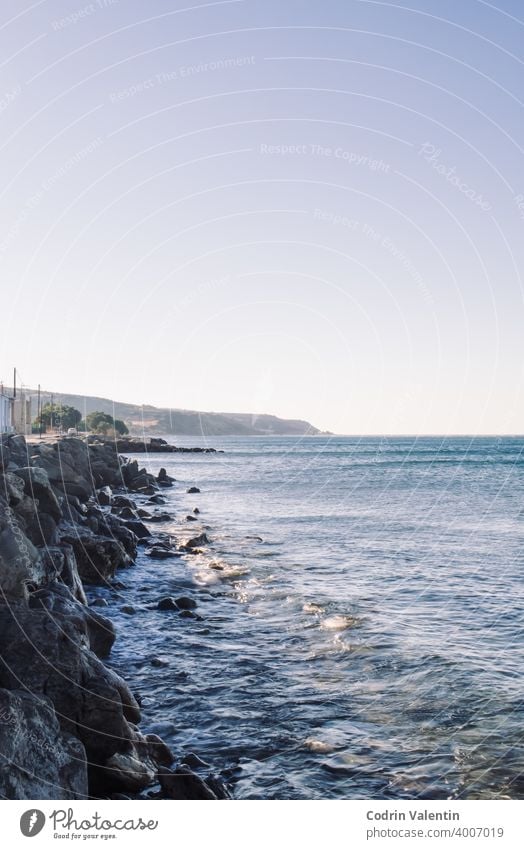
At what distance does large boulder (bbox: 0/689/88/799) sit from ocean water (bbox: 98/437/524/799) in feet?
8.56

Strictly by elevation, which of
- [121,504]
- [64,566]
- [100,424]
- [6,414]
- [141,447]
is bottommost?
[121,504]

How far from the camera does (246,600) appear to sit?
73.0 feet

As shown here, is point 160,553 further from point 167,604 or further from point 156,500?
point 156,500

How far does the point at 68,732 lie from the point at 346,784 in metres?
4.21

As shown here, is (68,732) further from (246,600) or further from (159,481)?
(159,481)

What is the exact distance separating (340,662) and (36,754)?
8985mm

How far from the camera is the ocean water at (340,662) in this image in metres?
11.2

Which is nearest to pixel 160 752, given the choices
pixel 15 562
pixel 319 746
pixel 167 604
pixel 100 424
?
pixel 319 746

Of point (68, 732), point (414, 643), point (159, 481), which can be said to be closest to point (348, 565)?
point (414, 643)

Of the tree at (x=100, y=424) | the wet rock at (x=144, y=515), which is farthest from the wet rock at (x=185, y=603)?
the tree at (x=100, y=424)

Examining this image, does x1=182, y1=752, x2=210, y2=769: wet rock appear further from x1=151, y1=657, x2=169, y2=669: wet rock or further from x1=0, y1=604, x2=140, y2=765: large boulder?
x1=151, y1=657, x2=169, y2=669: wet rock

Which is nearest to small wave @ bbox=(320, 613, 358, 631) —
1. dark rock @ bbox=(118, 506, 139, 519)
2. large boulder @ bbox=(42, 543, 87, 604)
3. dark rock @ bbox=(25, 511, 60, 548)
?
large boulder @ bbox=(42, 543, 87, 604)

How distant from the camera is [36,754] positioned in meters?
8.55

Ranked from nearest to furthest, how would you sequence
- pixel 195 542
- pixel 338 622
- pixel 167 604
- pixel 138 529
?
pixel 338 622 < pixel 167 604 < pixel 195 542 < pixel 138 529
